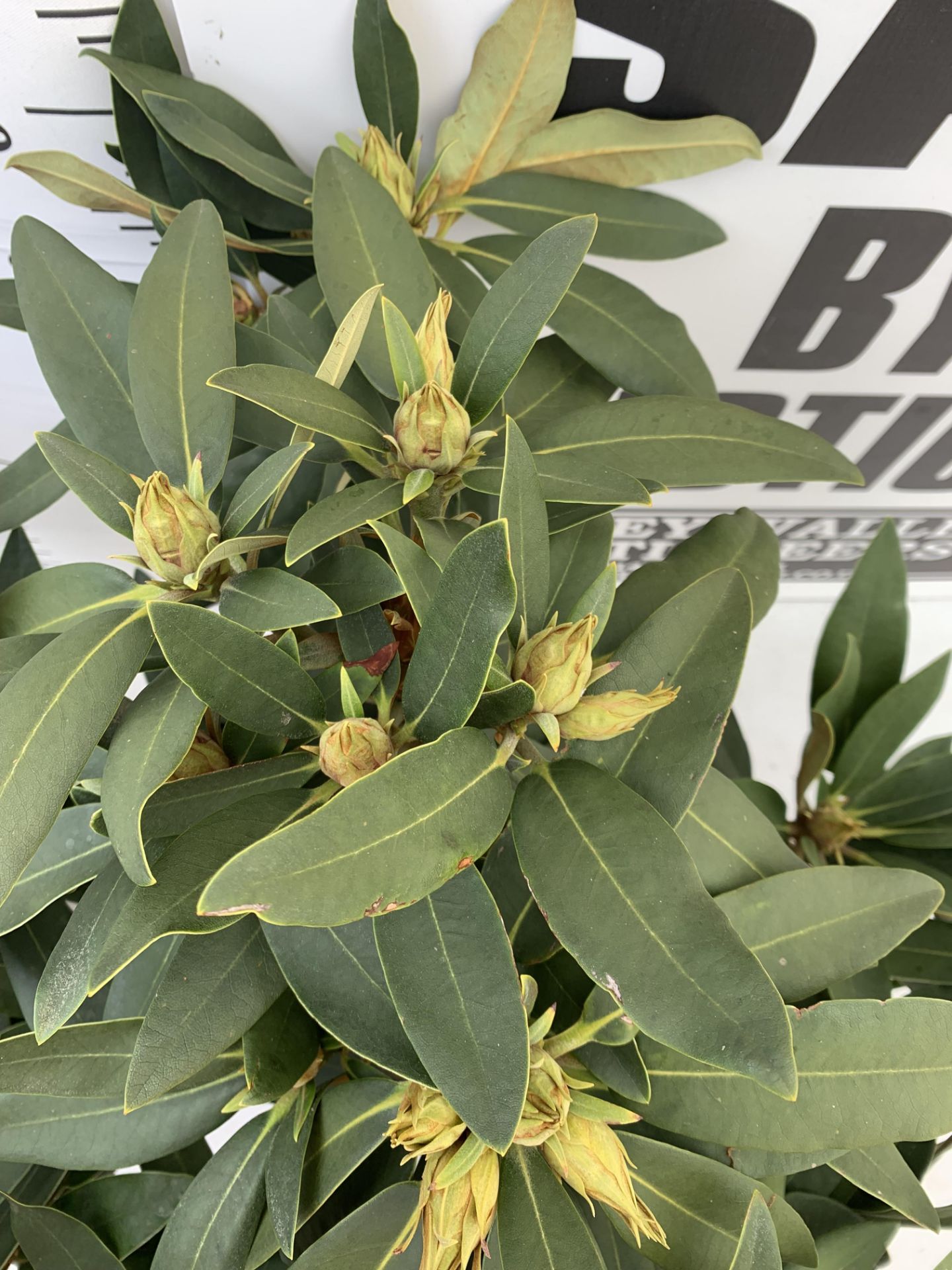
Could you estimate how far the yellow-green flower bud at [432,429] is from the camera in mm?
500

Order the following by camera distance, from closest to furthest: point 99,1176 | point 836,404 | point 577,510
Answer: point 577,510, point 99,1176, point 836,404

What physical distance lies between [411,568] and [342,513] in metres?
0.06

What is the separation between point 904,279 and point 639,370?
1.43 ft

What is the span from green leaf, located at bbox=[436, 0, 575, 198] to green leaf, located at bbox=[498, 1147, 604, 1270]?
742 millimetres

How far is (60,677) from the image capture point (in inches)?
18.4

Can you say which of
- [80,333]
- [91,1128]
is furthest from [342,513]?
[91,1128]

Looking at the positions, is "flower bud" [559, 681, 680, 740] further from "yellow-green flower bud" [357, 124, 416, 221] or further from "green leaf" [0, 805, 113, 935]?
"yellow-green flower bud" [357, 124, 416, 221]

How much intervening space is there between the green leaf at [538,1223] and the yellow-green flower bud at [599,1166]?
21 millimetres

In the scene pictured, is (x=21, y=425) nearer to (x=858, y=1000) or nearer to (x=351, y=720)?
(x=351, y=720)

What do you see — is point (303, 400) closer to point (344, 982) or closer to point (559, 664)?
point (559, 664)

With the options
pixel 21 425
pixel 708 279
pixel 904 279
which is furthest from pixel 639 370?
pixel 21 425

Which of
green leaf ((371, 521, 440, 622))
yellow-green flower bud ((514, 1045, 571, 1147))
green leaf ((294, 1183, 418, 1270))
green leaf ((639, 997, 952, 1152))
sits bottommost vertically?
green leaf ((294, 1183, 418, 1270))

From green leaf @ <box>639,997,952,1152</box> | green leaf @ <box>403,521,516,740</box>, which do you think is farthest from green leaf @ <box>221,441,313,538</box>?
green leaf @ <box>639,997,952,1152</box>

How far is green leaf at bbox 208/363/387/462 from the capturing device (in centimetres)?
44
